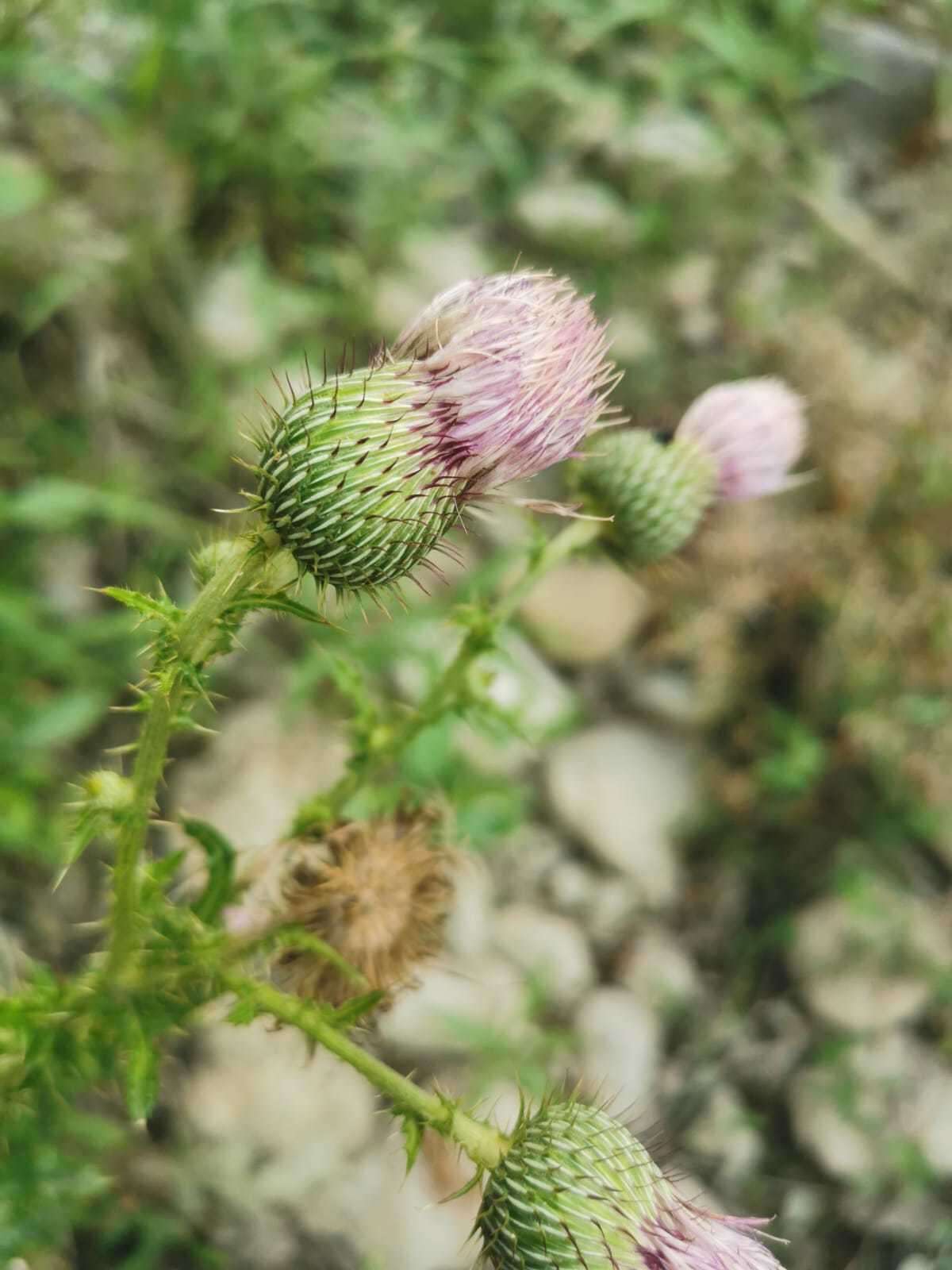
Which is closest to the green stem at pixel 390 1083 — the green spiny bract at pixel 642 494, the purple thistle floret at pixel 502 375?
the purple thistle floret at pixel 502 375

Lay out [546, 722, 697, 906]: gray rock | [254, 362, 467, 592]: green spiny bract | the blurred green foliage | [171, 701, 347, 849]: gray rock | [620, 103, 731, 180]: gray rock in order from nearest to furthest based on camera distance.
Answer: [254, 362, 467, 592]: green spiny bract, the blurred green foliage, [171, 701, 347, 849]: gray rock, [546, 722, 697, 906]: gray rock, [620, 103, 731, 180]: gray rock

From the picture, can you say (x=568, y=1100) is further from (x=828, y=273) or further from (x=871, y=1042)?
(x=828, y=273)

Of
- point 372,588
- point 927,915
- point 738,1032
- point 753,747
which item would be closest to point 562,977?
point 738,1032

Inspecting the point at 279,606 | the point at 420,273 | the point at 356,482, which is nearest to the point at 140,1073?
the point at 279,606

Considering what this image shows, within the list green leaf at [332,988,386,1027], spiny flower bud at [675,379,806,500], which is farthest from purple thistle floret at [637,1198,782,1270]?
spiny flower bud at [675,379,806,500]

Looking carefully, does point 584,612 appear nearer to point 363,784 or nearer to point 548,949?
point 548,949

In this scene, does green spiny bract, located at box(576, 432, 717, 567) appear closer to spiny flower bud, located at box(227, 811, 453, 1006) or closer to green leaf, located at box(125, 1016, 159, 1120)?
spiny flower bud, located at box(227, 811, 453, 1006)

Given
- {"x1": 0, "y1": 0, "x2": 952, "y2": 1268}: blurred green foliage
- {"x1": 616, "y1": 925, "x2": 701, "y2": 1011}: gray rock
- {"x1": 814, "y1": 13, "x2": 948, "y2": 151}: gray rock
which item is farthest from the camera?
{"x1": 814, "y1": 13, "x2": 948, "y2": 151}: gray rock

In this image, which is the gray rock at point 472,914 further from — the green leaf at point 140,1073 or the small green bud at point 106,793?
the small green bud at point 106,793
